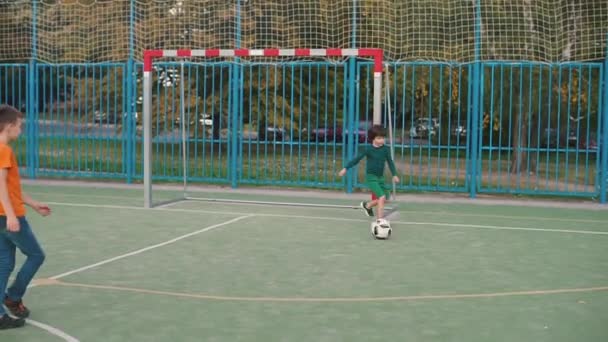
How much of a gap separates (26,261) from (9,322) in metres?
0.48

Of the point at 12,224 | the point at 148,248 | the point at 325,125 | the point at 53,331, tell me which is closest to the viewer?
the point at 12,224

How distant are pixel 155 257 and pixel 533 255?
434 cm

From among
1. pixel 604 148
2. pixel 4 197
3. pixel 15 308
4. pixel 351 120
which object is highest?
pixel 351 120

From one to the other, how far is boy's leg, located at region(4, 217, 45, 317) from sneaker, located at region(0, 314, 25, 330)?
0.17m

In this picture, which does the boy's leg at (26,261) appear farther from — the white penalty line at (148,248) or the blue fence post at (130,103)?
the blue fence post at (130,103)

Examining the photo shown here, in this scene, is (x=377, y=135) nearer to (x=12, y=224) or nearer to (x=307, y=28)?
(x=12, y=224)

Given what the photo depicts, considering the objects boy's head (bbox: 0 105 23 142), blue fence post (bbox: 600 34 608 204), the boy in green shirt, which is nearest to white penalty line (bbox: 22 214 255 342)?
boy's head (bbox: 0 105 23 142)

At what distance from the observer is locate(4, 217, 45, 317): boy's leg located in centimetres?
586

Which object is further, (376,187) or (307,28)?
(307,28)

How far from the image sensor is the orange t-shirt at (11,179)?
5660 millimetres

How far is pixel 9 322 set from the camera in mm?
5840

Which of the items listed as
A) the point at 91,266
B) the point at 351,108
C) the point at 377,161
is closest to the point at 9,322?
the point at 91,266

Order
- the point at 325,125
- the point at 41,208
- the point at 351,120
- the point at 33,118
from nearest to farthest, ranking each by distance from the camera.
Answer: the point at 41,208 → the point at 351,120 → the point at 325,125 → the point at 33,118

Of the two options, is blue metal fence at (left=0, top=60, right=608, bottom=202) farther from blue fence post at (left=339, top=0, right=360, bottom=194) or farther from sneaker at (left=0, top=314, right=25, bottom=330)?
sneaker at (left=0, top=314, right=25, bottom=330)
